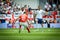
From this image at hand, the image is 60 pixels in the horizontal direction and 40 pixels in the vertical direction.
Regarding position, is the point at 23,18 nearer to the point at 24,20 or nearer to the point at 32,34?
the point at 24,20

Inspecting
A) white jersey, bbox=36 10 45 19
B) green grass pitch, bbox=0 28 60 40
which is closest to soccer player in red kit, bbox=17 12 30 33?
green grass pitch, bbox=0 28 60 40

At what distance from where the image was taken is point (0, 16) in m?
2.56

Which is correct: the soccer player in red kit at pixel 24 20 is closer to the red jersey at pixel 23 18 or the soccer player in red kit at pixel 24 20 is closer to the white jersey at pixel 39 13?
the red jersey at pixel 23 18

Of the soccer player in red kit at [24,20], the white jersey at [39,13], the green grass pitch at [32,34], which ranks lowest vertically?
the green grass pitch at [32,34]

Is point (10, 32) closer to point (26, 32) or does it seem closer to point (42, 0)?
point (26, 32)

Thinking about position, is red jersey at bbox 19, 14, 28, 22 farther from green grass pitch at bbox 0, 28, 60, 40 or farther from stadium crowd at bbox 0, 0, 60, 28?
green grass pitch at bbox 0, 28, 60, 40

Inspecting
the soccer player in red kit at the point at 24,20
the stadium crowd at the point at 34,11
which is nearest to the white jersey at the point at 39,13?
the stadium crowd at the point at 34,11

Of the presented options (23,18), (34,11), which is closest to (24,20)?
(23,18)

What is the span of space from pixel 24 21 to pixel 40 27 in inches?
16.6

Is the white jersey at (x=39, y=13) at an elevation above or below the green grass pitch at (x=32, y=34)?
above

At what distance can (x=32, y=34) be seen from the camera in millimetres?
2525

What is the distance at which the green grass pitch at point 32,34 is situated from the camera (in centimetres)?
251

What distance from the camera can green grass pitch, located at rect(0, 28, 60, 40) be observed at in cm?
251

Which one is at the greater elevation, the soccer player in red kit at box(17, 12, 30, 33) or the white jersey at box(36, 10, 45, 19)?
the white jersey at box(36, 10, 45, 19)
